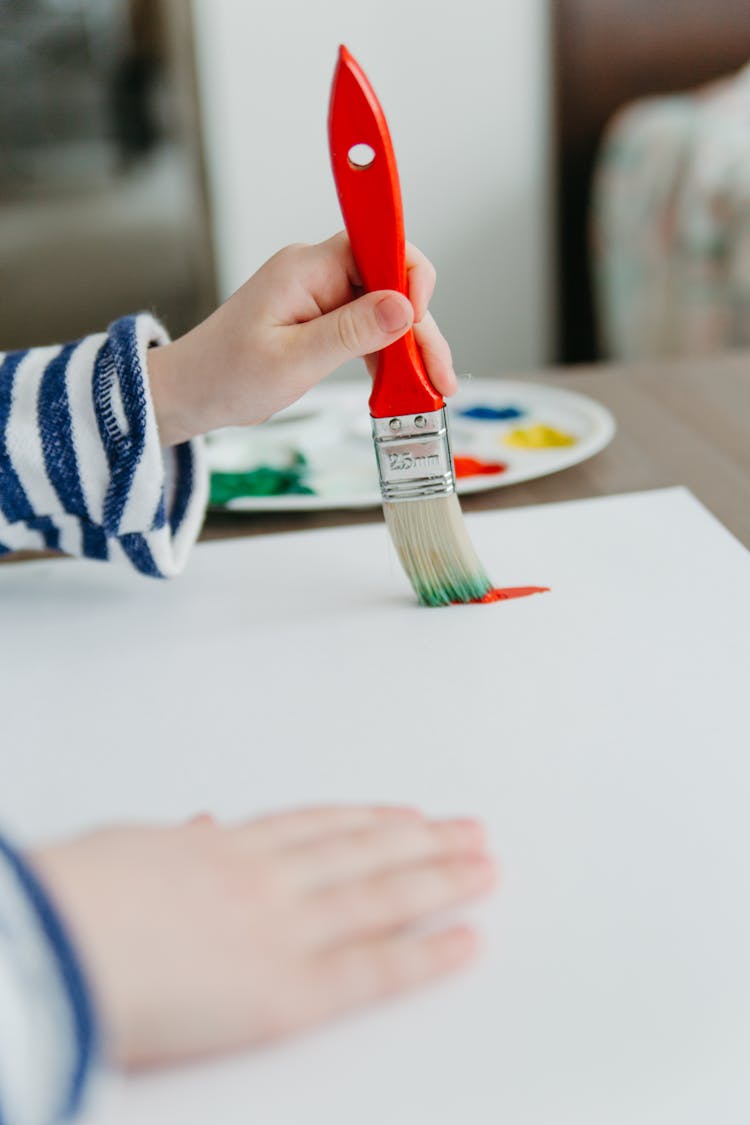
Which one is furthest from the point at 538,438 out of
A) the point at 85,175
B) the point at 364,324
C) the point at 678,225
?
the point at 85,175

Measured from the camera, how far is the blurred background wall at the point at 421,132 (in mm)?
2117

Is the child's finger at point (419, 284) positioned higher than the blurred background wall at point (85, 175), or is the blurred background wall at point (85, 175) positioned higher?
the child's finger at point (419, 284)

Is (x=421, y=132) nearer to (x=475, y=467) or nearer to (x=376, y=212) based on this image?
(x=475, y=467)

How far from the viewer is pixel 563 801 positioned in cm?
41

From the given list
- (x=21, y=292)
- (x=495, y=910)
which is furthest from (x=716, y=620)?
(x=21, y=292)

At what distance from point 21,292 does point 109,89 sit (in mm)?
592

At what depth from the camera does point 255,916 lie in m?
0.34

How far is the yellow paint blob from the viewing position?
782 millimetres

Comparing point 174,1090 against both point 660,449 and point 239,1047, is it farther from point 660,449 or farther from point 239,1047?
point 660,449

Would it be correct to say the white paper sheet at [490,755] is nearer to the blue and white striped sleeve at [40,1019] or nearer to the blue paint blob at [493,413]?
the blue and white striped sleeve at [40,1019]

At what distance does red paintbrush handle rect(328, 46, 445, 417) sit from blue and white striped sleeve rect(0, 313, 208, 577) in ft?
0.42

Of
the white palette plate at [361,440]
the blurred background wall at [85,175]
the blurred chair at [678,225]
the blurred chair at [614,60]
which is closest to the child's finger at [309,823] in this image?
the white palette plate at [361,440]

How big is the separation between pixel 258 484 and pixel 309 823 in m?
0.38

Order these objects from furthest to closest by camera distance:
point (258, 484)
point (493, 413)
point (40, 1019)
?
1. point (493, 413)
2. point (258, 484)
3. point (40, 1019)
